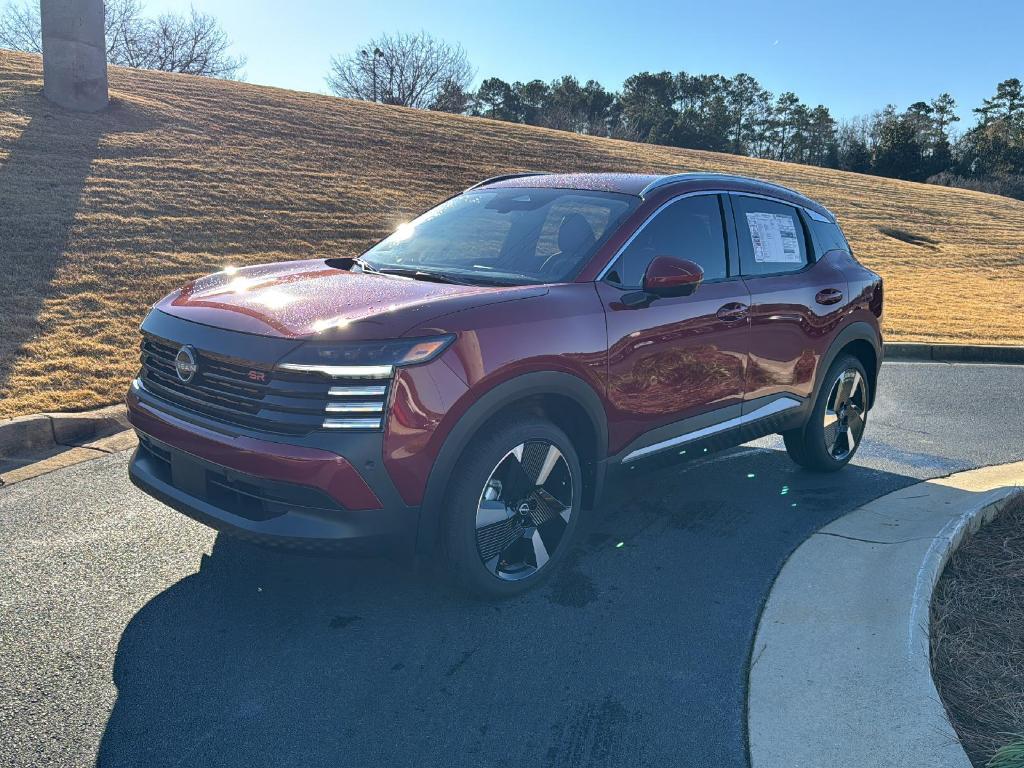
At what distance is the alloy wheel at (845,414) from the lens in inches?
222

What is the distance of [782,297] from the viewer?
4930 mm

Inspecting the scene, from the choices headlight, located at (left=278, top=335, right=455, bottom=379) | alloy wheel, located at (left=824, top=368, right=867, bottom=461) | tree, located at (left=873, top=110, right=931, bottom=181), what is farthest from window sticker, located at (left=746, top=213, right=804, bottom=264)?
tree, located at (left=873, top=110, right=931, bottom=181)

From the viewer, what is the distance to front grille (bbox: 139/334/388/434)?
3.09 m

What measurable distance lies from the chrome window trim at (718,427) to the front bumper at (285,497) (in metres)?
1.40

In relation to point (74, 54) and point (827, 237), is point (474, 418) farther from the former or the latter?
point (74, 54)

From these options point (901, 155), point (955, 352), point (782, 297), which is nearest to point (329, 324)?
point (782, 297)

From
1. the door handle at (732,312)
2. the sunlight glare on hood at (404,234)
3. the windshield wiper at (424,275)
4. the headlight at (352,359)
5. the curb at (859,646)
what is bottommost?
the curb at (859,646)

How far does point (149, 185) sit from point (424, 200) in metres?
6.24

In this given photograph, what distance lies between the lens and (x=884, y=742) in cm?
277

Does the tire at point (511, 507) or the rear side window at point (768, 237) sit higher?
the rear side window at point (768, 237)

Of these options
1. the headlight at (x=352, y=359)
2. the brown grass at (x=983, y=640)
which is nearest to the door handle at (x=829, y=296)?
the brown grass at (x=983, y=640)

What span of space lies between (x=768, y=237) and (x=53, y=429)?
480 centimetres

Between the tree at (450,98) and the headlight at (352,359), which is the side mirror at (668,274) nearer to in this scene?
the headlight at (352,359)

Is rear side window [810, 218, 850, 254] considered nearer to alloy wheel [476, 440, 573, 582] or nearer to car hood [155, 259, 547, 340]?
car hood [155, 259, 547, 340]
